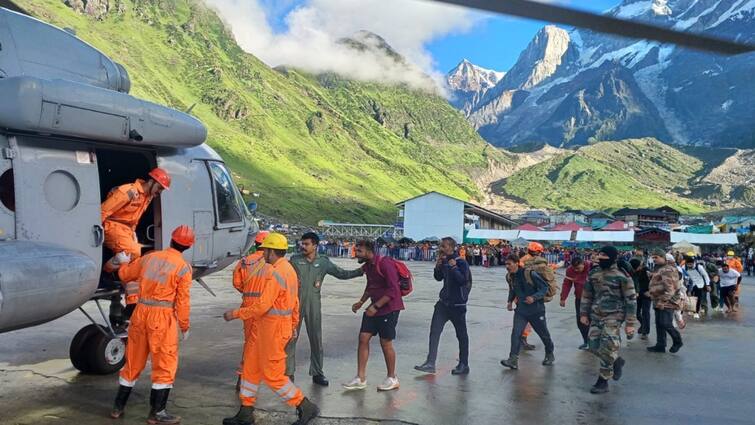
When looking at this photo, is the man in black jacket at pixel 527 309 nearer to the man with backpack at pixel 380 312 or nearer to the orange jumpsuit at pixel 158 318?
the man with backpack at pixel 380 312

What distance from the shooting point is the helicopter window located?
580cm

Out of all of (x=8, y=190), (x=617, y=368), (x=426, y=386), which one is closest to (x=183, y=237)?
(x=8, y=190)

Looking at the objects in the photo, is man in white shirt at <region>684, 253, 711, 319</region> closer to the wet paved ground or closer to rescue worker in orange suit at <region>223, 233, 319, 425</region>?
the wet paved ground

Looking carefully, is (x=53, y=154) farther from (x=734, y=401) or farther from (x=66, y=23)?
(x=66, y=23)

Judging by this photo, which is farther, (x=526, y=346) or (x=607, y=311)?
(x=526, y=346)

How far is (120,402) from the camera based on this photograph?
5543mm

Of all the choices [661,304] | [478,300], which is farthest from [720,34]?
[478,300]

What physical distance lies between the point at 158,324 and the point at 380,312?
252 cm

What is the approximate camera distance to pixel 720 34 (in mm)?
2750

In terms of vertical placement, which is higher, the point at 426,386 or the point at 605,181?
the point at 605,181

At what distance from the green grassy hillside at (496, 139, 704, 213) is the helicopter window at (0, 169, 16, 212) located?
155282mm

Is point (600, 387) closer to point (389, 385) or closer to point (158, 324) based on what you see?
point (389, 385)

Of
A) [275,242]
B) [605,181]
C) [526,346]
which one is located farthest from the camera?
[605,181]

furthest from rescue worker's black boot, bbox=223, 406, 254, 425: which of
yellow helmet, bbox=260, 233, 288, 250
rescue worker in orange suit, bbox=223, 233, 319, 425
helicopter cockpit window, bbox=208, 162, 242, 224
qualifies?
helicopter cockpit window, bbox=208, 162, 242, 224
